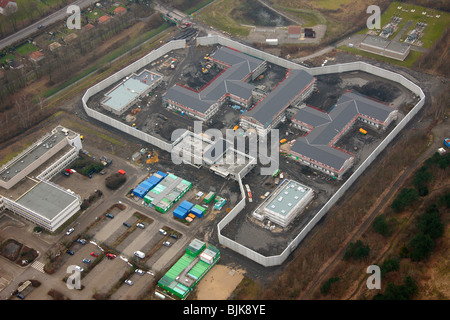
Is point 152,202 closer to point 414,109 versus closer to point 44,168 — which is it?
point 44,168

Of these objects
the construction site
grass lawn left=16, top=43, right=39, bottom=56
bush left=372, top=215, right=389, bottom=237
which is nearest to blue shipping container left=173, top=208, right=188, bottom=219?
the construction site

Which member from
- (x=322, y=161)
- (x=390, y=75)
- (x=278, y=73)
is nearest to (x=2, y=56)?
(x=278, y=73)

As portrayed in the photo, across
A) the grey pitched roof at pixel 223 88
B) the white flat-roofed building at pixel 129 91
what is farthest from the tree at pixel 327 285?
the white flat-roofed building at pixel 129 91

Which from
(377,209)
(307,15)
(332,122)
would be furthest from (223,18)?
(377,209)

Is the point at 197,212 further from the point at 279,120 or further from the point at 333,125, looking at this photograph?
the point at 333,125

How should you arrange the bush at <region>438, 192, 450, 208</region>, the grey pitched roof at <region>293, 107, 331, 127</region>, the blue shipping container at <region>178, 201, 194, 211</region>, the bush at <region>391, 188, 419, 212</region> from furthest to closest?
the grey pitched roof at <region>293, 107, 331, 127</region> < the blue shipping container at <region>178, 201, 194, 211</region> < the bush at <region>391, 188, 419, 212</region> < the bush at <region>438, 192, 450, 208</region>

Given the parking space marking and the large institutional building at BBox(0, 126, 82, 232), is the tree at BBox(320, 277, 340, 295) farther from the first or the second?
the large institutional building at BBox(0, 126, 82, 232)
